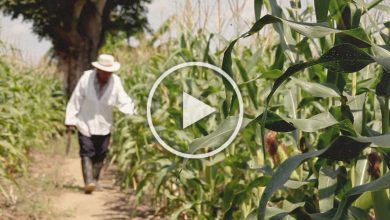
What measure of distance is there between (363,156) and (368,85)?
0.35 m

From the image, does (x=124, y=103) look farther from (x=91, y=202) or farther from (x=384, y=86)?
(x=384, y=86)

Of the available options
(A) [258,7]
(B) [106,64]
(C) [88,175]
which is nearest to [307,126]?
(A) [258,7]

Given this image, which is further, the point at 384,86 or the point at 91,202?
the point at 91,202

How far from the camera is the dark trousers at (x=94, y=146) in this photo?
17.7 ft

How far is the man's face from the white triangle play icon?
1.88 m

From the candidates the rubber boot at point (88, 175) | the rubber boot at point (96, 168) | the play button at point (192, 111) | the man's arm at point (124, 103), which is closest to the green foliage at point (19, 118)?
the rubber boot at point (88, 175)

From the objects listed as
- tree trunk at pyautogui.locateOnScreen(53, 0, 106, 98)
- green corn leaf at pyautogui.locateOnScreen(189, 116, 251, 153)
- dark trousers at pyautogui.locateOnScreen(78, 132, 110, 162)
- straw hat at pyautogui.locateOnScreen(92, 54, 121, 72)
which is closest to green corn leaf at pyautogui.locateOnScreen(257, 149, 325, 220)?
green corn leaf at pyautogui.locateOnScreen(189, 116, 251, 153)

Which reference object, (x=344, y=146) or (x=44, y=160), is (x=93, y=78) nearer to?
(x=44, y=160)

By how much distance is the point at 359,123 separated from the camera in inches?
56.2

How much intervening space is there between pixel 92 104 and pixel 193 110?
2.19 m

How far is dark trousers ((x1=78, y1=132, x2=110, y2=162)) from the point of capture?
5.38m

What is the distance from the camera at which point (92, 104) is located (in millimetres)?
5387

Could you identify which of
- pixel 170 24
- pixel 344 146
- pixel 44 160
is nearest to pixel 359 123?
pixel 344 146

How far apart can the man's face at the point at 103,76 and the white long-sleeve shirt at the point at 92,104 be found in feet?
0.15
